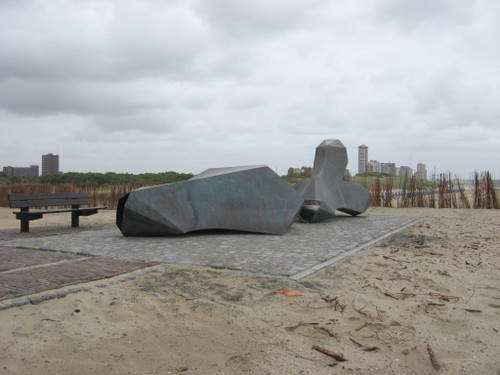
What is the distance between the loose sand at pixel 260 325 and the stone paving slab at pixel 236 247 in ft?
1.34

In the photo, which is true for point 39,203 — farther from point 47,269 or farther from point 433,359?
point 433,359

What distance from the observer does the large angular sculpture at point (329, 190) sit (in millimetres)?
8930

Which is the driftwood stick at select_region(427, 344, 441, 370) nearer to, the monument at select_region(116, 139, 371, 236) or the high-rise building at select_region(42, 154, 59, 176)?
the monument at select_region(116, 139, 371, 236)

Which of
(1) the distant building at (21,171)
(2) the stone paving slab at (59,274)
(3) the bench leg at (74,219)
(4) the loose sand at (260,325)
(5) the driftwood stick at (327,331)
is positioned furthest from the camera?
(1) the distant building at (21,171)

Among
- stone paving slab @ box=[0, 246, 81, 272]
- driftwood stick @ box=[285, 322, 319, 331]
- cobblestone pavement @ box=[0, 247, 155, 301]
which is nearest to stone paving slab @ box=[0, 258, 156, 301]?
cobblestone pavement @ box=[0, 247, 155, 301]

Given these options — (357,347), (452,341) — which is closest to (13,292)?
(357,347)

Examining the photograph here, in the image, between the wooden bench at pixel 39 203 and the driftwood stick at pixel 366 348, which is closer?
the driftwood stick at pixel 366 348

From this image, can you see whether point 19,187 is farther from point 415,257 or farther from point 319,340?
point 319,340

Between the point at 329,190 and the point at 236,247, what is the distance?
4505mm

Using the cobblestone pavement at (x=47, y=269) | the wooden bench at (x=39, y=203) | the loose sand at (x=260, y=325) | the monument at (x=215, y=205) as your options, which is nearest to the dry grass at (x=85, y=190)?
the wooden bench at (x=39, y=203)

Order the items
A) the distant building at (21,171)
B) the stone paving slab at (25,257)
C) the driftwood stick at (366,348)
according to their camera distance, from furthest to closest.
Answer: the distant building at (21,171) → the stone paving slab at (25,257) → the driftwood stick at (366,348)

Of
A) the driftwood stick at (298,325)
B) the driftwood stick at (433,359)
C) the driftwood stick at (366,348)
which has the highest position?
the driftwood stick at (298,325)

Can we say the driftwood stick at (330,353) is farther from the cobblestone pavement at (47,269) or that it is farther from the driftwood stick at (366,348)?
the cobblestone pavement at (47,269)

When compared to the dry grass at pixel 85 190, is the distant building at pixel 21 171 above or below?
above
